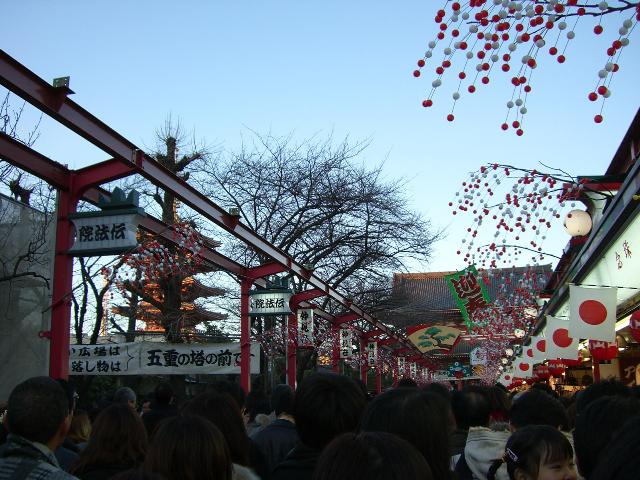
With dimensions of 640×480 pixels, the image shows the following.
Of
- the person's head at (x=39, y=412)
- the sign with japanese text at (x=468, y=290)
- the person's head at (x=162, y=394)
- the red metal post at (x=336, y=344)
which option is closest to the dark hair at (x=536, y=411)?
the person's head at (x=39, y=412)

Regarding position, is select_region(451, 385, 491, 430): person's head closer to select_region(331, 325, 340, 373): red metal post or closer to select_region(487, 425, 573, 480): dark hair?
select_region(487, 425, 573, 480): dark hair

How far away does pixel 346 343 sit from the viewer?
70.0 ft

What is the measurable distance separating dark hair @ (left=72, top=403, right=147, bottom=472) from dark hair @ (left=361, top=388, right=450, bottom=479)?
1564mm

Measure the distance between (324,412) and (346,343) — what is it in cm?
1788

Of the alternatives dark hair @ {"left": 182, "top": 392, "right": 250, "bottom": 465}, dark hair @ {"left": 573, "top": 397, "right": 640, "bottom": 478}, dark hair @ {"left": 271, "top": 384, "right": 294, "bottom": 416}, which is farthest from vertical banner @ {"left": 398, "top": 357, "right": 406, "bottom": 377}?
dark hair @ {"left": 573, "top": 397, "right": 640, "bottom": 478}

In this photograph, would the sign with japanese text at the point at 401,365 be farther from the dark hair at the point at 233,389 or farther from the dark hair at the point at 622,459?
the dark hair at the point at 622,459

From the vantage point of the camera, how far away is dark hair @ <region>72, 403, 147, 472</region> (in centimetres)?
373

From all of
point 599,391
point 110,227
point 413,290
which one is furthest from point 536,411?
point 413,290

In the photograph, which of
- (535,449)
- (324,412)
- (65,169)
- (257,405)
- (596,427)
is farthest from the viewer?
(65,169)

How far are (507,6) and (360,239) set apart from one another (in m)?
16.2

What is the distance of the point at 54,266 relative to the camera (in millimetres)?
7848

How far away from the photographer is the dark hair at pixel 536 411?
185 inches

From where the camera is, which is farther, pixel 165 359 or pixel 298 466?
pixel 165 359

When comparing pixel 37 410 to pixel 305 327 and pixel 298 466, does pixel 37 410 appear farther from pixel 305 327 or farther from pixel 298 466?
pixel 305 327
